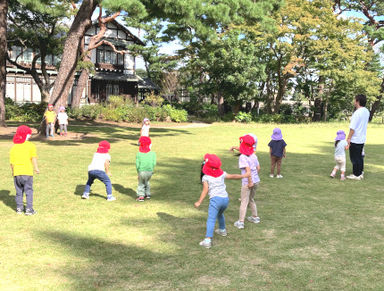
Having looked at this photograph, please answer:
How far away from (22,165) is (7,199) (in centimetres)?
154

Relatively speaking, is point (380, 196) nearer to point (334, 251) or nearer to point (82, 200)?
point (334, 251)

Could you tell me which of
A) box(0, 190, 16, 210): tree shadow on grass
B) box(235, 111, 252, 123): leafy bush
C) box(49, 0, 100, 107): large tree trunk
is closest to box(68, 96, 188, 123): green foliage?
box(235, 111, 252, 123): leafy bush

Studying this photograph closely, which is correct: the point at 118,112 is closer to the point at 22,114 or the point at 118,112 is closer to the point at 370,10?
the point at 22,114

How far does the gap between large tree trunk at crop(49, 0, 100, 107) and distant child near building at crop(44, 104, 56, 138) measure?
0.68 meters

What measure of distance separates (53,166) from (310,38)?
2975 cm

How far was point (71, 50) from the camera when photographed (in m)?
17.6

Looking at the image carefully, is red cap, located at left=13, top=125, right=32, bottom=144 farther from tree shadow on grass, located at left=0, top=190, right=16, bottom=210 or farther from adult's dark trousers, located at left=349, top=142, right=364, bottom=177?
adult's dark trousers, located at left=349, top=142, right=364, bottom=177

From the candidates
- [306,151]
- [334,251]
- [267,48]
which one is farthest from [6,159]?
[267,48]

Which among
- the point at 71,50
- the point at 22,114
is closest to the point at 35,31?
the point at 22,114

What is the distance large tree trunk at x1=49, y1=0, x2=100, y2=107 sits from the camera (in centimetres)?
1723

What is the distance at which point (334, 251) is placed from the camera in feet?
16.5

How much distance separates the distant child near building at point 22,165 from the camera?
19.9ft

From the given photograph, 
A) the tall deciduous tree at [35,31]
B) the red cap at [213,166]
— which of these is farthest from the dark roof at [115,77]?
the red cap at [213,166]

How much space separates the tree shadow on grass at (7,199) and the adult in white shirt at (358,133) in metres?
7.51
